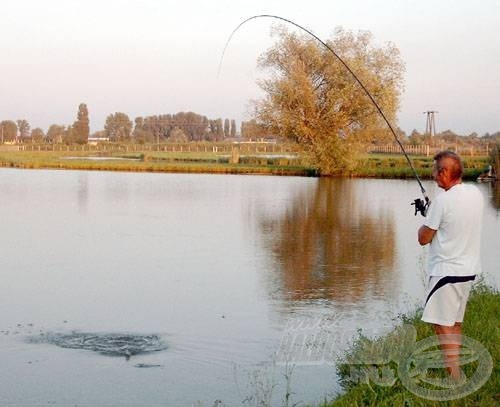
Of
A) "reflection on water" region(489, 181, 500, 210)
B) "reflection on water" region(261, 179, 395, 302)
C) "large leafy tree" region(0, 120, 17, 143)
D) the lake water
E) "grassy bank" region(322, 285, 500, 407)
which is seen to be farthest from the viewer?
"large leafy tree" region(0, 120, 17, 143)

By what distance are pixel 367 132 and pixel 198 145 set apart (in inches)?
2319

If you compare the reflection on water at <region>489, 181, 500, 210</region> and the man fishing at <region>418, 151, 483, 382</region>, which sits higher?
the man fishing at <region>418, 151, 483, 382</region>

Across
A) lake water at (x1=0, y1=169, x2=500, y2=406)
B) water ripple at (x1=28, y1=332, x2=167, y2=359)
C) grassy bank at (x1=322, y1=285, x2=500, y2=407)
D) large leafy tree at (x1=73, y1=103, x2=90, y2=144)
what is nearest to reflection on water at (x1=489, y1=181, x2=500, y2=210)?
lake water at (x1=0, y1=169, x2=500, y2=406)

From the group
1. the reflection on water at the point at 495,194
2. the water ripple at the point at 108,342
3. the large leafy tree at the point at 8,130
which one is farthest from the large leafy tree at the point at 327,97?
the large leafy tree at the point at 8,130

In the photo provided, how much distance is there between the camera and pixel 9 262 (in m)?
14.4

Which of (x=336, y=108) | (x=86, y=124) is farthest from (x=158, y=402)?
(x=86, y=124)

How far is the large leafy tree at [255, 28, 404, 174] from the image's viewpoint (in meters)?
49.8

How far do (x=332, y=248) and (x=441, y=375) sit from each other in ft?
35.8

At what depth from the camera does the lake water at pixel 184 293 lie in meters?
7.64

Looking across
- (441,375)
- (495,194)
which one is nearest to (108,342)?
(441,375)

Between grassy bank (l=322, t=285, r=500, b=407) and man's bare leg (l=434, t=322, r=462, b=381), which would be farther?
man's bare leg (l=434, t=322, r=462, b=381)

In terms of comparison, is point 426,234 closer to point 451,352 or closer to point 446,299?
point 446,299

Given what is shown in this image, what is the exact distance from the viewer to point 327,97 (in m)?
50.4

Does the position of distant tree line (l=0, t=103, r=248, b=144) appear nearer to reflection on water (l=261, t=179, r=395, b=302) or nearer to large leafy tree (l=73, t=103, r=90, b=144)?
large leafy tree (l=73, t=103, r=90, b=144)
